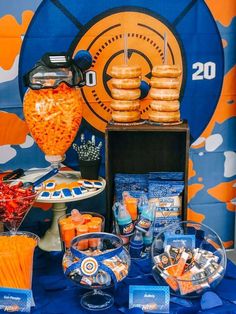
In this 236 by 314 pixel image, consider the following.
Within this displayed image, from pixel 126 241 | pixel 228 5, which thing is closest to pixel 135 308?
pixel 126 241

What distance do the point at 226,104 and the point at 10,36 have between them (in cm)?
109

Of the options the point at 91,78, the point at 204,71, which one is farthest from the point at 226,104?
the point at 91,78

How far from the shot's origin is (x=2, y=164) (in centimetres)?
214

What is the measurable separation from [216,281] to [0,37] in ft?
4.56

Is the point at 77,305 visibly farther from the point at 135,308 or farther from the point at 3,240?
the point at 3,240

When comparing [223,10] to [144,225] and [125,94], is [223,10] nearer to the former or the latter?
[125,94]

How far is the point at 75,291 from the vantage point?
1.41 meters

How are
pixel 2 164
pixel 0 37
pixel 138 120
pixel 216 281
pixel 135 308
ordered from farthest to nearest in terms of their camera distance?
1. pixel 2 164
2. pixel 0 37
3. pixel 138 120
4. pixel 216 281
5. pixel 135 308

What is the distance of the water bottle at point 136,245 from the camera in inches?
→ 63.7

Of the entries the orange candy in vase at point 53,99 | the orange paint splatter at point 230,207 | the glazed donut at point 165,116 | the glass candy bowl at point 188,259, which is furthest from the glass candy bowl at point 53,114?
the orange paint splatter at point 230,207

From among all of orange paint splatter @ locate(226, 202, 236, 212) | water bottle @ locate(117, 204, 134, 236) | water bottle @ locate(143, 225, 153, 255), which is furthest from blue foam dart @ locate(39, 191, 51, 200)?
orange paint splatter @ locate(226, 202, 236, 212)

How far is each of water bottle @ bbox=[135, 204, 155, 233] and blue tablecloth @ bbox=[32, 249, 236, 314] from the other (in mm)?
121

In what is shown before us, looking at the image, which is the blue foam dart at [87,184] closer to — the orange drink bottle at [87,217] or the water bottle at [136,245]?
the orange drink bottle at [87,217]

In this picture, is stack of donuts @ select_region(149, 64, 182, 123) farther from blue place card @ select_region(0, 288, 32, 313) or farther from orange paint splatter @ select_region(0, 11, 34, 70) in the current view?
blue place card @ select_region(0, 288, 32, 313)
